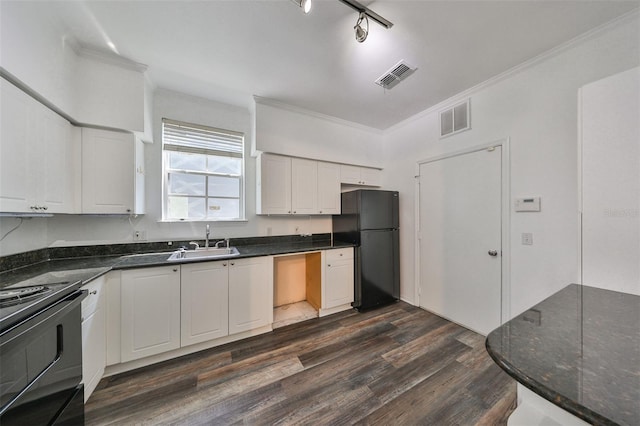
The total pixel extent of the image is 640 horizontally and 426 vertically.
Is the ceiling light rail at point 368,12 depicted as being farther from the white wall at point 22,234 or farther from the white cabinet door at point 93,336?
the white wall at point 22,234

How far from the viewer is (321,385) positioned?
66.2 inches

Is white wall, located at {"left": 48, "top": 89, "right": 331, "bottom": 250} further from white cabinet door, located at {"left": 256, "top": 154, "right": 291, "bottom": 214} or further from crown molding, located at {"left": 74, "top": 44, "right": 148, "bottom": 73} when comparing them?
crown molding, located at {"left": 74, "top": 44, "right": 148, "bottom": 73}

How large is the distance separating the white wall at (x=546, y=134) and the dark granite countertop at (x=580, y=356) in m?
1.02

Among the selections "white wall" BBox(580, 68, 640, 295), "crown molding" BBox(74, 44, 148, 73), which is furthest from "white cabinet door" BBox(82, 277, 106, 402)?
"white wall" BBox(580, 68, 640, 295)

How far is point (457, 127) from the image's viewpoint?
2.59m

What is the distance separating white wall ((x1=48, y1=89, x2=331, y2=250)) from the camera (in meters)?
2.16

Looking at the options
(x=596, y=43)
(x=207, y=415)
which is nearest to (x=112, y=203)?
(x=207, y=415)

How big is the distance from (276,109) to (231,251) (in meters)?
1.89

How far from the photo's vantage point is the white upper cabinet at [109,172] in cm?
196

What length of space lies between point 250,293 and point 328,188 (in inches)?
69.1

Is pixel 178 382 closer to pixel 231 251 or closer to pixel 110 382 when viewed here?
pixel 110 382

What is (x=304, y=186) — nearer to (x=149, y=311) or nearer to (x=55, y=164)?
(x=149, y=311)

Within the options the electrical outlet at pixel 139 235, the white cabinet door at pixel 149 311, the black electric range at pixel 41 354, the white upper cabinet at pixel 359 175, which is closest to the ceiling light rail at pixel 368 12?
the white upper cabinet at pixel 359 175

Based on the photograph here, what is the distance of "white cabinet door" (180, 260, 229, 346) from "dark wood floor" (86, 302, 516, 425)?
0.67 ft
